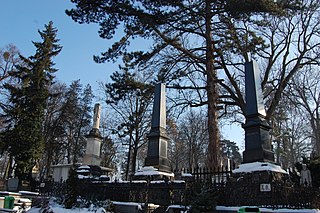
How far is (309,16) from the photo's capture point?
64.7 feet

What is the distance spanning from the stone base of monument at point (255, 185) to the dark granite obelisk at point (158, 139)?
14.1ft

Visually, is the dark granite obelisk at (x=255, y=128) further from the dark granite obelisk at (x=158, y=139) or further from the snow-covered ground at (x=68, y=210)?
the snow-covered ground at (x=68, y=210)

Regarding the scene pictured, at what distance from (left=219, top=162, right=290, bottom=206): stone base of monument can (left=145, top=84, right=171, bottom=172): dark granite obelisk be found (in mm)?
4309

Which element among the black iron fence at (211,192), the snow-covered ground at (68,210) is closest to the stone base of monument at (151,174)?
the black iron fence at (211,192)

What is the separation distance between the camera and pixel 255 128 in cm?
1030

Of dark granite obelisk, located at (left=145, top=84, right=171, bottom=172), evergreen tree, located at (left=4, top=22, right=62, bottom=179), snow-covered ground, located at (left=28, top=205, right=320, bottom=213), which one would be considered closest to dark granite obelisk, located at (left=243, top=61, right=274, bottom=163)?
snow-covered ground, located at (left=28, top=205, right=320, bottom=213)

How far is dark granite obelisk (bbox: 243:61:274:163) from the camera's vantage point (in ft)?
32.4

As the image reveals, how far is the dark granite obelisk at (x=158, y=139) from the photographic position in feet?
43.4

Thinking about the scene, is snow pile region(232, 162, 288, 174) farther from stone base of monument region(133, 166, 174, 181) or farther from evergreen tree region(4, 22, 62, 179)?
evergreen tree region(4, 22, 62, 179)

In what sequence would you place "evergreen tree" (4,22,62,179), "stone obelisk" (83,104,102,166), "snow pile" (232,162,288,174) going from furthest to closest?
"evergreen tree" (4,22,62,179)
"stone obelisk" (83,104,102,166)
"snow pile" (232,162,288,174)

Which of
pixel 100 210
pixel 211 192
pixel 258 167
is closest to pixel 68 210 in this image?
pixel 100 210

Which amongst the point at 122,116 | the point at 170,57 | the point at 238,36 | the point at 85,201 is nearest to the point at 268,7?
Answer: the point at 238,36

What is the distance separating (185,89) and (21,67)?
1754cm

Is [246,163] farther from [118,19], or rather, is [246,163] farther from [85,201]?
[118,19]
